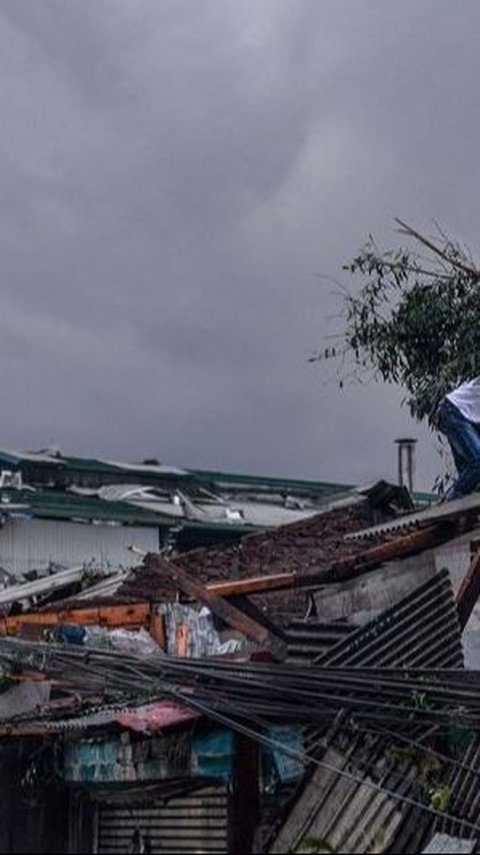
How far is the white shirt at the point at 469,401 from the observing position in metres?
12.6

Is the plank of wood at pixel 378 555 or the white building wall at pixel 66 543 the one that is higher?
the white building wall at pixel 66 543

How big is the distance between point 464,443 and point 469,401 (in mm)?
353

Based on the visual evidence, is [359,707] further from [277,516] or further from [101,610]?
[277,516]

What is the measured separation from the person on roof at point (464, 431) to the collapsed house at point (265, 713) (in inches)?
31.5

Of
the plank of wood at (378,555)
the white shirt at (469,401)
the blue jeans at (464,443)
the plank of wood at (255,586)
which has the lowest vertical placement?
the plank of wood at (255,586)

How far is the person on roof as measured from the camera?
12.6 metres

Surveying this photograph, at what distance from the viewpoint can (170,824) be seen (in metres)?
10.6

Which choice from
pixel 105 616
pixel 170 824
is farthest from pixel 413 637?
pixel 105 616

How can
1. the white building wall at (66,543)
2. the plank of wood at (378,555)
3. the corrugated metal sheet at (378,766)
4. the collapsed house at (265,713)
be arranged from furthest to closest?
the white building wall at (66,543) < the plank of wood at (378,555) < the collapsed house at (265,713) < the corrugated metal sheet at (378,766)

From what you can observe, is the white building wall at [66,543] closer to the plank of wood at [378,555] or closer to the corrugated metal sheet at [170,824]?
the corrugated metal sheet at [170,824]

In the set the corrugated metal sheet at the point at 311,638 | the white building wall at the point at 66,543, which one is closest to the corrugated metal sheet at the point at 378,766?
the corrugated metal sheet at the point at 311,638

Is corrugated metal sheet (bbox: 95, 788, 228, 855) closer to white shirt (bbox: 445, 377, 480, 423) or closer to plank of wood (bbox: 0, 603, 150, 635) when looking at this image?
plank of wood (bbox: 0, 603, 150, 635)

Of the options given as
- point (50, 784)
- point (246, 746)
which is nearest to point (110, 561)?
point (50, 784)

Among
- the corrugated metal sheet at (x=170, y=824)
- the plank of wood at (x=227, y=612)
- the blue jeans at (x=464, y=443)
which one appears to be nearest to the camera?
the corrugated metal sheet at (x=170, y=824)
